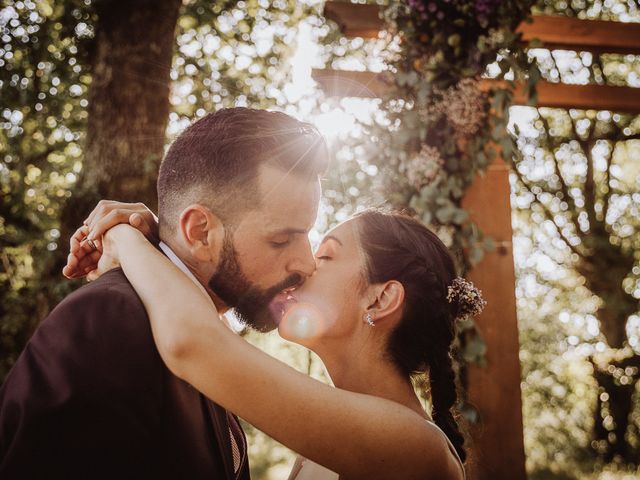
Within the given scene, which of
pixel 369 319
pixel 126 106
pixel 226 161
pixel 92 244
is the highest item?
pixel 126 106

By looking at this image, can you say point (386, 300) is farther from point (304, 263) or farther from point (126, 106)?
point (126, 106)

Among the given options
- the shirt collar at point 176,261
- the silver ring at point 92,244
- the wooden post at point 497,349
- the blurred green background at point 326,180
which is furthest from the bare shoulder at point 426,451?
the blurred green background at point 326,180

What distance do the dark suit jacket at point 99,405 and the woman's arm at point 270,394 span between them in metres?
0.09

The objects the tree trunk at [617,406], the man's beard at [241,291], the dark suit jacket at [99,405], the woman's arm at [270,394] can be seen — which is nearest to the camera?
the dark suit jacket at [99,405]

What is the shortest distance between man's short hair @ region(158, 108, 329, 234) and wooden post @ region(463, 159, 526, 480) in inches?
74.4

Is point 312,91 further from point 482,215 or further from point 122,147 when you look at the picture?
point 482,215

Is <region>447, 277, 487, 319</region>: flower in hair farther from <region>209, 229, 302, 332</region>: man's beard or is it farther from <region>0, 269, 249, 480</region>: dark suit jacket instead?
<region>0, 269, 249, 480</region>: dark suit jacket

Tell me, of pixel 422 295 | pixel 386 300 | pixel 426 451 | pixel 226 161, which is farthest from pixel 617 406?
pixel 226 161

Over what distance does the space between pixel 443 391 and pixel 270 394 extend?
1267mm

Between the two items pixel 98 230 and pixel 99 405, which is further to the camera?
pixel 98 230

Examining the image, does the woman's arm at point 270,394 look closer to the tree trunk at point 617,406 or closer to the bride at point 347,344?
the bride at point 347,344

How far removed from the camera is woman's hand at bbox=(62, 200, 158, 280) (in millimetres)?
2043

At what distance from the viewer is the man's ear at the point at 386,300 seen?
2453 millimetres

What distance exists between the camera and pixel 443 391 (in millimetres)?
2631
